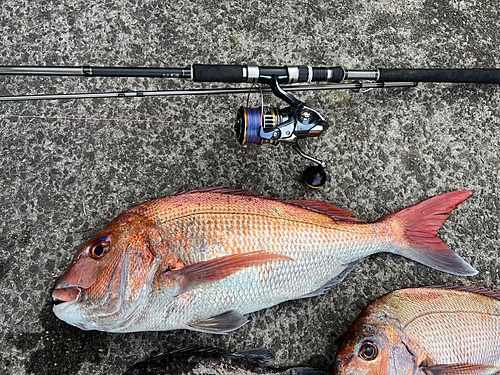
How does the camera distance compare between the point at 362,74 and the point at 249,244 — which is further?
the point at 362,74

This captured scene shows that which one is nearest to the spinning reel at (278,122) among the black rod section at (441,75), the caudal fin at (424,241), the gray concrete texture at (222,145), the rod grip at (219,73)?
the rod grip at (219,73)

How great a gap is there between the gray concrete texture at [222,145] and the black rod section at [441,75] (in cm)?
27

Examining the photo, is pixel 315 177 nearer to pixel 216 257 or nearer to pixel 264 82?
pixel 264 82

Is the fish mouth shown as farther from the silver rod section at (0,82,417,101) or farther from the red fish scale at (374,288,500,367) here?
the red fish scale at (374,288,500,367)

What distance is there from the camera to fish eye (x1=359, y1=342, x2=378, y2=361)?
1.77 meters

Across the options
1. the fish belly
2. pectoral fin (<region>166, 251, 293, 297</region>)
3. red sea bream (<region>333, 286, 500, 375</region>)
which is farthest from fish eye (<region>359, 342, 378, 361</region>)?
pectoral fin (<region>166, 251, 293, 297</region>)

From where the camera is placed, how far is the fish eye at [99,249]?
1.57 metres

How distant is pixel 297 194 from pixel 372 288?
0.68 m

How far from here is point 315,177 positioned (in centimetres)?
207

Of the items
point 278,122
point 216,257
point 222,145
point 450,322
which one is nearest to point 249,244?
point 216,257

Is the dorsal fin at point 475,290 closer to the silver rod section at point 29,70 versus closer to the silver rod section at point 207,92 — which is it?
the silver rod section at point 207,92

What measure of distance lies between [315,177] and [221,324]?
3.03ft

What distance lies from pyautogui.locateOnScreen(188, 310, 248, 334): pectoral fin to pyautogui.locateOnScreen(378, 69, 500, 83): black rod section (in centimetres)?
145

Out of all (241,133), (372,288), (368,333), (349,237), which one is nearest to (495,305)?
(372,288)
